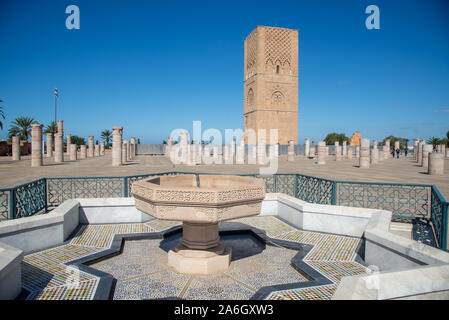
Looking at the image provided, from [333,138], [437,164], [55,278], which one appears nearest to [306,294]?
[55,278]

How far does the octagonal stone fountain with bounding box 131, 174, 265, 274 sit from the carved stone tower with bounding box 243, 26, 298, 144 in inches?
1583

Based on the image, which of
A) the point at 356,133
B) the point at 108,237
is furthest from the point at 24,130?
the point at 356,133

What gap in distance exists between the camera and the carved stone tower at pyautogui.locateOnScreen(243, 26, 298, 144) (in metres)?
42.8

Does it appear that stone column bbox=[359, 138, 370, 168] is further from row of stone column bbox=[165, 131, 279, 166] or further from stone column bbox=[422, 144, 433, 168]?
row of stone column bbox=[165, 131, 279, 166]

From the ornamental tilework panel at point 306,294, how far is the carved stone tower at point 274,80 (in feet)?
134

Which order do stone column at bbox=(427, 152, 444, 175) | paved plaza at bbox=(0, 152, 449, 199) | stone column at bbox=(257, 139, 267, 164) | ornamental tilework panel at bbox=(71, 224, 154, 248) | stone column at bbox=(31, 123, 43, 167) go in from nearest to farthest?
ornamental tilework panel at bbox=(71, 224, 154, 248), paved plaza at bbox=(0, 152, 449, 199), stone column at bbox=(427, 152, 444, 175), stone column at bbox=(31, 123, 43, 167), stone column at bbox=(257, 139, 267, 164)

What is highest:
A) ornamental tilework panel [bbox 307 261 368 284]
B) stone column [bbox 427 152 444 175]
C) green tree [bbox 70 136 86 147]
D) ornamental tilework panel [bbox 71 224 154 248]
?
green tree [bbox 70 136 86 147]

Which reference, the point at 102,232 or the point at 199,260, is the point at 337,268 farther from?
the point at 102,232

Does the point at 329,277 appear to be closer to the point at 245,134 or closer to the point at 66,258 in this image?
the point at 66,258

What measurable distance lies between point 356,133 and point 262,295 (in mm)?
54613

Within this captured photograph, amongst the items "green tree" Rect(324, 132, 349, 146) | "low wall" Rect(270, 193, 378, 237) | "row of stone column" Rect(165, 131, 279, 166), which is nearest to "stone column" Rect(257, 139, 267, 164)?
"row of stone column" Rect(165, 131, 279, 166)

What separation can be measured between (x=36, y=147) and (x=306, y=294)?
63.1ft
